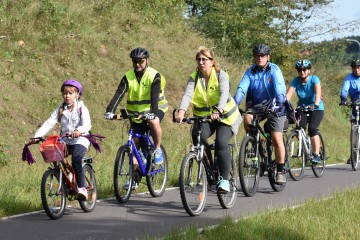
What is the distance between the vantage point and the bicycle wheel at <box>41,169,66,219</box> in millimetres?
8164

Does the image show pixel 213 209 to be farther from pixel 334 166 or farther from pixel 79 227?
pixel 334 166

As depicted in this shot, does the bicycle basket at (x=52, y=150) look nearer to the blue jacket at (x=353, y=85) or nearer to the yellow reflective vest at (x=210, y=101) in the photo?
the yellow reflective vest at (x=210, y=101)

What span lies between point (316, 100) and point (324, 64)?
24795 millimetres

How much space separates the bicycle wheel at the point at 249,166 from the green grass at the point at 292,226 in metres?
1.38

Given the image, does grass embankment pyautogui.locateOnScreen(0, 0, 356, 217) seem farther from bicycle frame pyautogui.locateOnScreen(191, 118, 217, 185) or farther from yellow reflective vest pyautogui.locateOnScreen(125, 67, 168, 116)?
bicycle frame pyautogui.locateOnScreen(191, 118, 217, 185)

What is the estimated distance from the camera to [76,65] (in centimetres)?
1845

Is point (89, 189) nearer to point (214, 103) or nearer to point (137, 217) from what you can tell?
point (137, 217)

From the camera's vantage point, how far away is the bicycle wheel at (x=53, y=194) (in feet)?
26.8

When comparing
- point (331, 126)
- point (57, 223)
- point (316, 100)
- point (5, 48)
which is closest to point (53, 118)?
point (57, 223)

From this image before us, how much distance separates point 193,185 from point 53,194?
159 centimetres

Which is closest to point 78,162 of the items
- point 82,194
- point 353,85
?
point 82,194

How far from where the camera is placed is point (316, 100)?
13211 mm

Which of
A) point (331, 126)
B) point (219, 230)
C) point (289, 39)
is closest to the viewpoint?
point (219, 230)

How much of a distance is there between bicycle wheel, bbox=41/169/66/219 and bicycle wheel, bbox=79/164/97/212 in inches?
15.0
